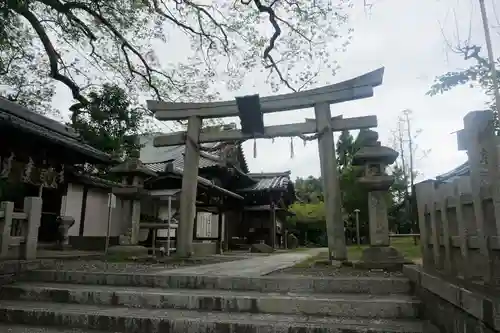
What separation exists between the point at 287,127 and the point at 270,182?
1619cm

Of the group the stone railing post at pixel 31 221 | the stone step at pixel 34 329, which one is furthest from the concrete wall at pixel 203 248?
the stone step at pixel 34 329

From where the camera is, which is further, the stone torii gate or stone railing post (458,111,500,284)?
the stone torii gate

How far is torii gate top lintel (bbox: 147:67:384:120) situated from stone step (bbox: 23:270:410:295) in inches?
155

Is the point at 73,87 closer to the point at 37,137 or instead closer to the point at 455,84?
the point at 37,137

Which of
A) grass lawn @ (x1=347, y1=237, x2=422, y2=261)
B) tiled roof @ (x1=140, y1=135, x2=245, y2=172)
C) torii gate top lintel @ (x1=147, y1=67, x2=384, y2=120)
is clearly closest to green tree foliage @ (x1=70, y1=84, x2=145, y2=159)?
tiled roof @ (x1=140, y1=135, x2=245, y2=172)

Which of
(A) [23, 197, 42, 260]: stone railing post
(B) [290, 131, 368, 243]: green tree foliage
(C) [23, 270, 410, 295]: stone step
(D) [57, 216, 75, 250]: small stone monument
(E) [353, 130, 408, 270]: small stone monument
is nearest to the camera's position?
(C) [23, 270, 410, 295]: stone step

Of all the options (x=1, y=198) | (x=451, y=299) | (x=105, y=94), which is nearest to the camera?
(x=451, y=299)

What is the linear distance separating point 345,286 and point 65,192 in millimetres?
12492

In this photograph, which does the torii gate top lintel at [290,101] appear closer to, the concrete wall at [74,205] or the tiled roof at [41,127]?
the tiled roof at [41,127]

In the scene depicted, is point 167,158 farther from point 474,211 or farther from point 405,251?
point 474,211

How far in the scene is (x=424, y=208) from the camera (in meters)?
4.25

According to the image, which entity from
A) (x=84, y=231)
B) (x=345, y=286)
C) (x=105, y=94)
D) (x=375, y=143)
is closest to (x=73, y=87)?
(x=105, y=94)

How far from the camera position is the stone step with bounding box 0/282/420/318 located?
3.75 meters

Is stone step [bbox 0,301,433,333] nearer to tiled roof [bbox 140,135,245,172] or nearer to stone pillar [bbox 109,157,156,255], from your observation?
stone pillar [bbox 109,157,156,255]
